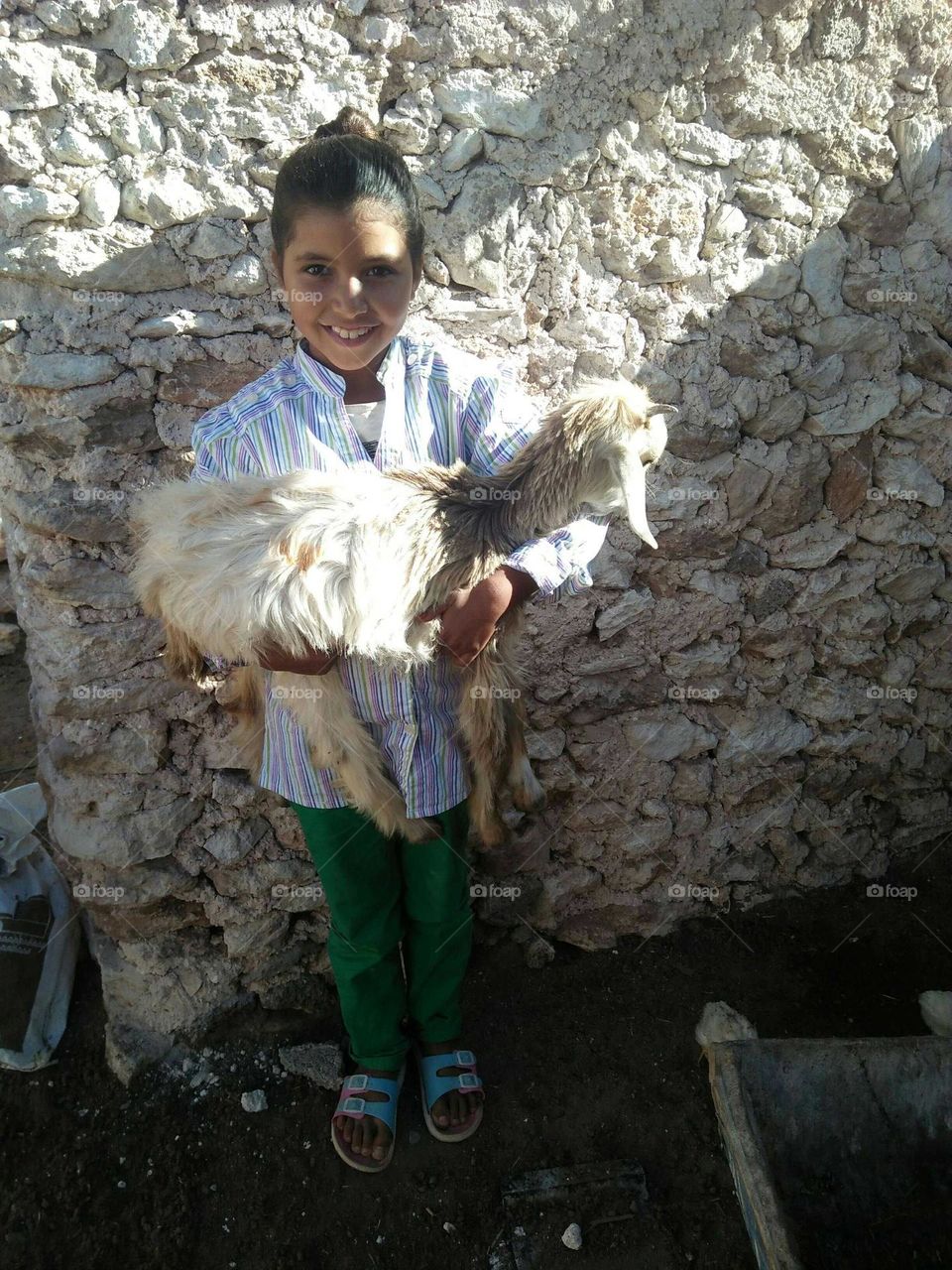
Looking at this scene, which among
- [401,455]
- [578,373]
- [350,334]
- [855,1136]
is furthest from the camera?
[578,373]

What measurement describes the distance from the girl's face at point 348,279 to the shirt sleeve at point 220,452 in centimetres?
27

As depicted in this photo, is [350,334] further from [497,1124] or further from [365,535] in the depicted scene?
[497,1124]

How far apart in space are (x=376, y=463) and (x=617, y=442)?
551 millimetres

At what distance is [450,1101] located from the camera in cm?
266

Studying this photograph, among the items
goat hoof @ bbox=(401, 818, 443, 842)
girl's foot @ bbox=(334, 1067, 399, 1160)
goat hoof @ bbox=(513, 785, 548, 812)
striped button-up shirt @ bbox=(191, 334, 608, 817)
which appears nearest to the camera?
striped button-up shirt @ bbox=(191, 334, 608, 817)

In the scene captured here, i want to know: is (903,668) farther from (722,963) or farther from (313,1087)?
(313,1087)

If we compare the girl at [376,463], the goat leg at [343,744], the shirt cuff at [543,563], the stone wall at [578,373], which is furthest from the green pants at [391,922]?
the shirt cuff at [543,563]

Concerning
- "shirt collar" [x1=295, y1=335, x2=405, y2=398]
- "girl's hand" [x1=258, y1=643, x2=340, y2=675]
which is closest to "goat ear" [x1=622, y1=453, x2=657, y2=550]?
"shirt collar" [x1=295, y1=335, x2=405, y2=398]

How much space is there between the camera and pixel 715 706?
3158 millimetres

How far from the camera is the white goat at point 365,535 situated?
1750 mm

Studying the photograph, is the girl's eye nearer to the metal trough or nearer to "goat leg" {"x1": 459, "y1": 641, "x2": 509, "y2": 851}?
"goat leg" {"x1": 459, "y1": 641, "x2": 509, "y2": 851}

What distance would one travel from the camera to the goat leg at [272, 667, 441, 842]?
2025mm

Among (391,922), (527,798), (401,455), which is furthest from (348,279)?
(391,922)

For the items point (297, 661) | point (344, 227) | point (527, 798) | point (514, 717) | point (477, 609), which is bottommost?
point (527, 798)
